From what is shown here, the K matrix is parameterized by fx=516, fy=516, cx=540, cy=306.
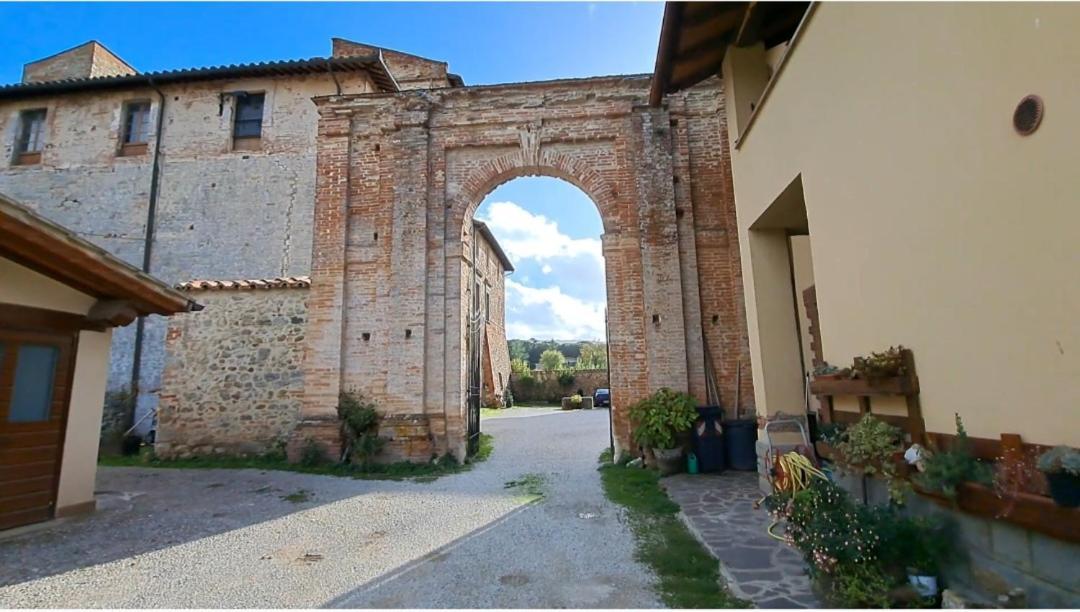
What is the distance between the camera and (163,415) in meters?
9.89

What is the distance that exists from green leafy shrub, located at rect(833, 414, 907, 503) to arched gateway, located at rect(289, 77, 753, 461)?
4.96 meters

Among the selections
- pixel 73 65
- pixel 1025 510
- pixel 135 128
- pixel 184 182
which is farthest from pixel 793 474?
pixel 73 65

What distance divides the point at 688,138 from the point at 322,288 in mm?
7344

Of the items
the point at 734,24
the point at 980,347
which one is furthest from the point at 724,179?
the point at 980,347

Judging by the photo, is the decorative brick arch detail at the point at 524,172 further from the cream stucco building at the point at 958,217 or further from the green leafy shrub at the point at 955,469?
the green leafy shrub at the point at 955,469

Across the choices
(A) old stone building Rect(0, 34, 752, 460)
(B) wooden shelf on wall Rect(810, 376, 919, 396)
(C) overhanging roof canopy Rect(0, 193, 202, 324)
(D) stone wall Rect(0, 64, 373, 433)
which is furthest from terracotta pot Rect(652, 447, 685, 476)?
(D) stone wall Rect(0, 64, 373, 433)

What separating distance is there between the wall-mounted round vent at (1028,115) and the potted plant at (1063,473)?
1.36 metres

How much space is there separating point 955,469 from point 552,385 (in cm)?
2588

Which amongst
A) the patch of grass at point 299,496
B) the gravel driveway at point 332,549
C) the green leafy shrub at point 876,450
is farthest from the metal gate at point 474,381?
the green leafy shrub at point 876,450

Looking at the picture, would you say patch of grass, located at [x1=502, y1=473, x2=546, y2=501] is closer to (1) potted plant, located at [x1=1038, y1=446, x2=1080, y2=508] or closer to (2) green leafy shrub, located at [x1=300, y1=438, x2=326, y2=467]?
(2) green leafy shrub, located at [x1=300, y1=438, x2=326, y2=467]

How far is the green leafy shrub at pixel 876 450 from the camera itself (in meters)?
3.20

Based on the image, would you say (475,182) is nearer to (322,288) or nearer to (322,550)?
(322,288)

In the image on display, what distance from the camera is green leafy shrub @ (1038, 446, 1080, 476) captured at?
1995 mm

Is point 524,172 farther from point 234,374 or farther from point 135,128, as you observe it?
point 135,128
